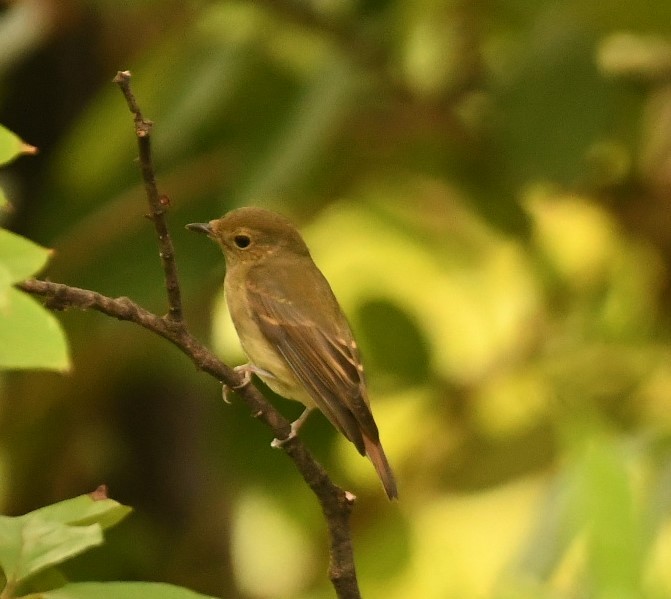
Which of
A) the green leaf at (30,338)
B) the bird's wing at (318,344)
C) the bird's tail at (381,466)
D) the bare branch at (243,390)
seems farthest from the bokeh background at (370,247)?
the green leaf at (30,338)

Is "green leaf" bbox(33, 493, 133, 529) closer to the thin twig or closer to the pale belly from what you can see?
the thin twig

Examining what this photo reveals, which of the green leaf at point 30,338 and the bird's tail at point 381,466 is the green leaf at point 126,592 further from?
the bird's tail at point 381,466

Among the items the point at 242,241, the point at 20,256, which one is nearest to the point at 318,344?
the point at 242,241

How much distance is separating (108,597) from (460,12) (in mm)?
3058

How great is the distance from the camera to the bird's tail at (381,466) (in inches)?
116

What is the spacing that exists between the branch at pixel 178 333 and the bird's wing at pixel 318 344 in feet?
2.54

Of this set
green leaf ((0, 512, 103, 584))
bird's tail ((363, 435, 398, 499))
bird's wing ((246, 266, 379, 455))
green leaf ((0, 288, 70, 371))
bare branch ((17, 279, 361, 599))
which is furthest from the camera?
bird's wing ((246, 266, 379, 455))

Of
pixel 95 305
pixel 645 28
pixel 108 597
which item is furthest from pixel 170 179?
pixel 108 597

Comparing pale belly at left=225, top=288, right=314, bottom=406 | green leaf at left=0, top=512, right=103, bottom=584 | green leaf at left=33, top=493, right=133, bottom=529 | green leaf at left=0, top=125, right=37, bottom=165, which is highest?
green leaf at left=0, top=125, right=37, bottom=165

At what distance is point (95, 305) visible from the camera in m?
1.90

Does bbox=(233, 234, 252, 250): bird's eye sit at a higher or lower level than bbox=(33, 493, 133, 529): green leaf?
higher

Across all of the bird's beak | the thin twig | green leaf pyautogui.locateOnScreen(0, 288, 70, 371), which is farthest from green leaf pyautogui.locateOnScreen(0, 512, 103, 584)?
the bird's beak

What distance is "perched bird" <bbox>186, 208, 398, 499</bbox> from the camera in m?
3.08

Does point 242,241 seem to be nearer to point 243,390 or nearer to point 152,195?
point 243,390
